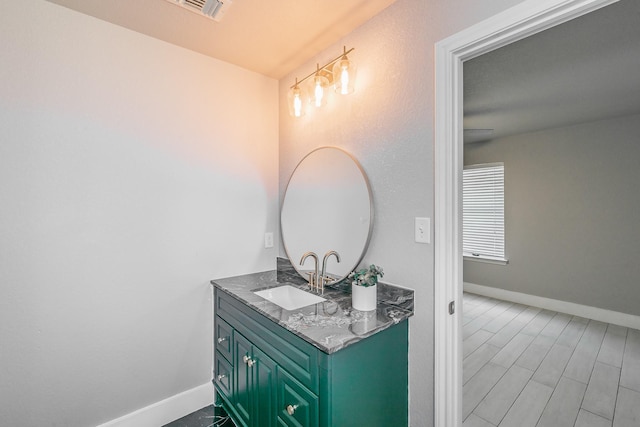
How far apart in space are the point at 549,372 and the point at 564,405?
453mm

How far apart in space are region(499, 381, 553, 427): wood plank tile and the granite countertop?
125 centimetres

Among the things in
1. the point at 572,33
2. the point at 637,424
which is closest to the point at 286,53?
the point at 572,33

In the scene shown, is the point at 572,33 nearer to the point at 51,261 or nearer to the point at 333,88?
the point at 333,88

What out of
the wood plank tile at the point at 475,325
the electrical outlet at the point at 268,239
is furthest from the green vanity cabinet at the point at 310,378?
the wood plank tile at the point at 475,325

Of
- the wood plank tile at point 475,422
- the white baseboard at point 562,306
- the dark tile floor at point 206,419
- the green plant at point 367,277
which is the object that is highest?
the green plant at point 367,277

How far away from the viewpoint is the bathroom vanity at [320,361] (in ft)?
3.56

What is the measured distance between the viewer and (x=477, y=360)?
2.55m

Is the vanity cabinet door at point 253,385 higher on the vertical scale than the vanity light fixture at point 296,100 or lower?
lower

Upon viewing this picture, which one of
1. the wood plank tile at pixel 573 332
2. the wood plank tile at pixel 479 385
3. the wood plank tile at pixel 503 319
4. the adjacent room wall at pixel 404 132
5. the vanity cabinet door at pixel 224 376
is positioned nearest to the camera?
the adjacent room wall at pixel 404 132

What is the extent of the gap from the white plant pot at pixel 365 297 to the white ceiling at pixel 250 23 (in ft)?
4.77

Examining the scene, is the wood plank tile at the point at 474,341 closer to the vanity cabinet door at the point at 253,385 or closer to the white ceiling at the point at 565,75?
the vanity cabinet door at the point at 253,385

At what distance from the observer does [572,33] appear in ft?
A: 5.62

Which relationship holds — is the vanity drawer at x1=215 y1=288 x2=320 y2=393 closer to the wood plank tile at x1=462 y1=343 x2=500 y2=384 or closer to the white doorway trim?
the white doorway trim

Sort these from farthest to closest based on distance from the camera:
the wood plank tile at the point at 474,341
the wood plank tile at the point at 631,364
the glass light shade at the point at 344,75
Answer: the wood plank tile at the point at 474,341
the wood plank tile at the point at 631,364
the glass light shade at the point at 344,75
